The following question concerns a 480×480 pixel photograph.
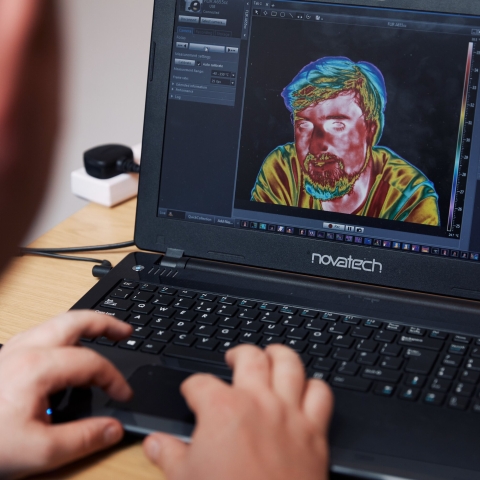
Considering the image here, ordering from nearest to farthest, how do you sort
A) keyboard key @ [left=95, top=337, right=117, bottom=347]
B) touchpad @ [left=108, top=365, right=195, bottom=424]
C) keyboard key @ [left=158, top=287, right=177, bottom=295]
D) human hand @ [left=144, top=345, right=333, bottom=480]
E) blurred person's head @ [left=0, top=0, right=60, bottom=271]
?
1. blurred person's head @ [left=0, top=0, right=60, bottom=271]
2. human hand @ [left=144, top=345, right=333, bottom=480]
3. touchpad @ [left=108, top=365, right=195, bottom=424]
4. keyboard key @ [left=95, top=337, right=117, bottom=347]
5. keyboard key @ [left=158, top=287, right=177, bottom=295]

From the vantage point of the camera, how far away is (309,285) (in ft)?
2.80

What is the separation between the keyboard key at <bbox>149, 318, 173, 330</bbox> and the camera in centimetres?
73

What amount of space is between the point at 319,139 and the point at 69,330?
0.40m

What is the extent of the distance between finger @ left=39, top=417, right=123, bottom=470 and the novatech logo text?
37cm

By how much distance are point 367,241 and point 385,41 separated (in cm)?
25

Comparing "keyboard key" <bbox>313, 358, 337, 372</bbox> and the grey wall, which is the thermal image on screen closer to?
"keyboard key" <bbox>313, 358, 337, 372</bbox>

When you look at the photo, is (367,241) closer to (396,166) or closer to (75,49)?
(396,166)

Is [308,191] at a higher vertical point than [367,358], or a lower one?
higher

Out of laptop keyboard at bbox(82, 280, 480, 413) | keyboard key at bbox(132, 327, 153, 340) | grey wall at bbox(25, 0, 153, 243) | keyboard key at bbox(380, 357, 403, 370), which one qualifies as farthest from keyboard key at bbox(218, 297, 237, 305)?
grey wall at bbox(25, 0, 153, 243)

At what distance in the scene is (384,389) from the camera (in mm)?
626

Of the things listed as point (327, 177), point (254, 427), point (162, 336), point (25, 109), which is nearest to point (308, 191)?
point (327, 177)

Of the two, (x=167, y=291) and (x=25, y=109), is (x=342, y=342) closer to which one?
(x=167, y=291)

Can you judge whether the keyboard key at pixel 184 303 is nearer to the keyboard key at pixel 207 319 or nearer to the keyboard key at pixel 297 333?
the keyboard key at pixel 207 319

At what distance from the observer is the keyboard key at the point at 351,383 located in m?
0.63
